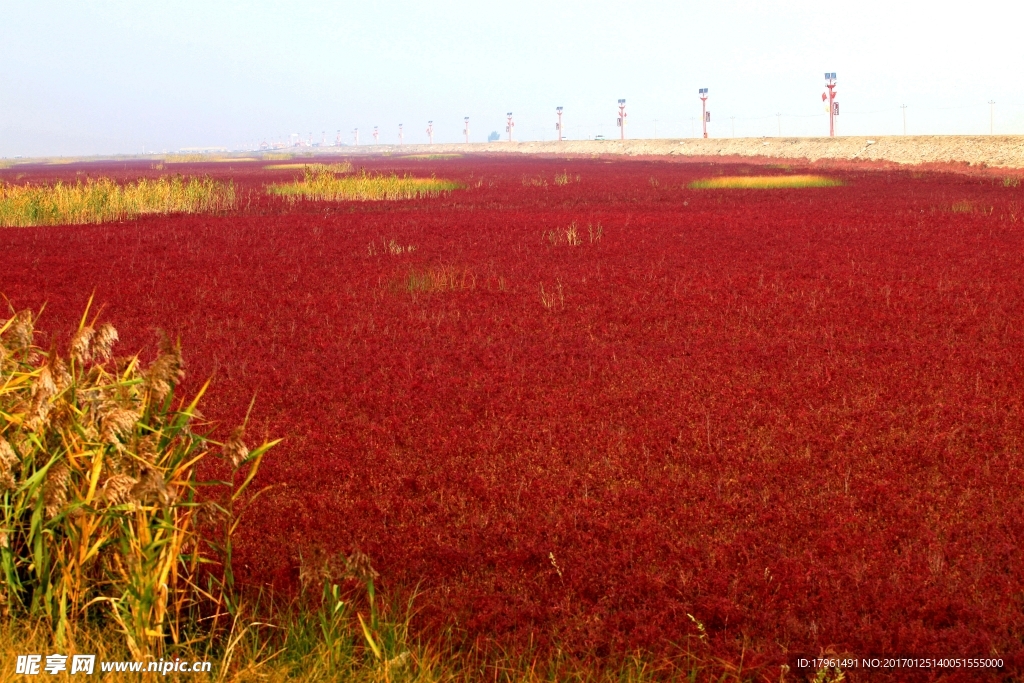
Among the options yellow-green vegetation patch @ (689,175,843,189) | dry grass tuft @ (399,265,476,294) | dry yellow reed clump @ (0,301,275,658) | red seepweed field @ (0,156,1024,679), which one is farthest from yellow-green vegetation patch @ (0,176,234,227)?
dry yellow reed clump @ (0,301,275,658)

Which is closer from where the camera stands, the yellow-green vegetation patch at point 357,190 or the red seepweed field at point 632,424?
the red seepweed field at point 632,424

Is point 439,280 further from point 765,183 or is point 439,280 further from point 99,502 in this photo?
point 765,183

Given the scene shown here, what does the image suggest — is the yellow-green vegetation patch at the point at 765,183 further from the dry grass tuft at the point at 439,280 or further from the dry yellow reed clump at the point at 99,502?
Result: the dry yellow reed clump at the point at 99,502

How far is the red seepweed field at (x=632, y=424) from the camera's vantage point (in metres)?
3.96

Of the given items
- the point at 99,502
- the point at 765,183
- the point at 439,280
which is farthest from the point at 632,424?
the point at 765,183

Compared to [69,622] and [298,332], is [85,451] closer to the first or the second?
[69,622]

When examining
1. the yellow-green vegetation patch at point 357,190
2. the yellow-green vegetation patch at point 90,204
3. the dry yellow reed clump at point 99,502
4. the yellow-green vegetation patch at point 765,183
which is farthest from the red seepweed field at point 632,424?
the yellow-green vegetation patch at point 765,183

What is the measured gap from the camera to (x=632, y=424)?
20.7 feet

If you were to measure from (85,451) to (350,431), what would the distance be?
2.74 meters

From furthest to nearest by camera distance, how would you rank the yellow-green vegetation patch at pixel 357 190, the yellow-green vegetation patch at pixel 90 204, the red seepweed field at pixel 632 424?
the yellow-green vegetation patch at pixel 357 190 → the yellow-green vegetation patch at pixel 90 204 → the red seepweed field at pixel 632 424

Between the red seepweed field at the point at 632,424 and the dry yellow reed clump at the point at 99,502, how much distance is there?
58cm

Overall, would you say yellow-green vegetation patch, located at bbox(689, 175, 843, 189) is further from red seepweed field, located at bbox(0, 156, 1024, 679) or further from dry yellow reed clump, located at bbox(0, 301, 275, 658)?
dry yellow reed clump, located at bbox(0, 301, 275, 658)

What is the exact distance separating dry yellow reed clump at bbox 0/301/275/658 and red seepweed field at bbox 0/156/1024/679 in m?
0.58

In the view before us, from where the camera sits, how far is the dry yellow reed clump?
3277mm
